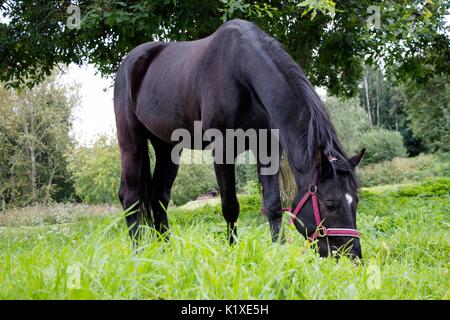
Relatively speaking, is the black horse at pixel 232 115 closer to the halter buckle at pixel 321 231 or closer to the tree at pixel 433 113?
the halter buckle at pixel 321 231

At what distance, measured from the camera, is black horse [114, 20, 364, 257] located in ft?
9.45

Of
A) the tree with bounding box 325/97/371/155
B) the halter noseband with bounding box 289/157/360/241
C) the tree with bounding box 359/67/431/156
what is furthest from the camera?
the tree with bounding box 359/67/431/156

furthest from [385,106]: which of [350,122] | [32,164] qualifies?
[32,164]

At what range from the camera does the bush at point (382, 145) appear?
120 feet

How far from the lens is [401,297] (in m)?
2.26

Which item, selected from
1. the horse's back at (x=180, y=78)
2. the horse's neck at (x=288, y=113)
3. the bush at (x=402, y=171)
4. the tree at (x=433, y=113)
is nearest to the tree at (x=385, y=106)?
the tree at (x=433, y=113)

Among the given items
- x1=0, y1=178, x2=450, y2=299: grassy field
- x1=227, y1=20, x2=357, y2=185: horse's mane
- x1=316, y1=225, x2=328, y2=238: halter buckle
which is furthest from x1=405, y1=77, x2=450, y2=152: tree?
x1=0, y1=178, x2=450, y2=299: grassy field

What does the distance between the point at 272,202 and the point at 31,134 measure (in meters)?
26.2

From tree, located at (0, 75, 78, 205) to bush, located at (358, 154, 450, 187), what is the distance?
18343 mm

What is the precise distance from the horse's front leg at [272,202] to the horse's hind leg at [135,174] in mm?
1325

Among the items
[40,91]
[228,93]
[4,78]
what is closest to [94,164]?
[40,91]

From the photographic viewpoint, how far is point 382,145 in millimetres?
36719

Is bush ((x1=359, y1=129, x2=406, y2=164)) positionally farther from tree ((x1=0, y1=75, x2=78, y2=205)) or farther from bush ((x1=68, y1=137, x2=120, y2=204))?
tree ((x1=0, y1=75, x2=78, y2=205))

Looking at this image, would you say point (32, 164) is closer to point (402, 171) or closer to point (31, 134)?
point (31, 134)
